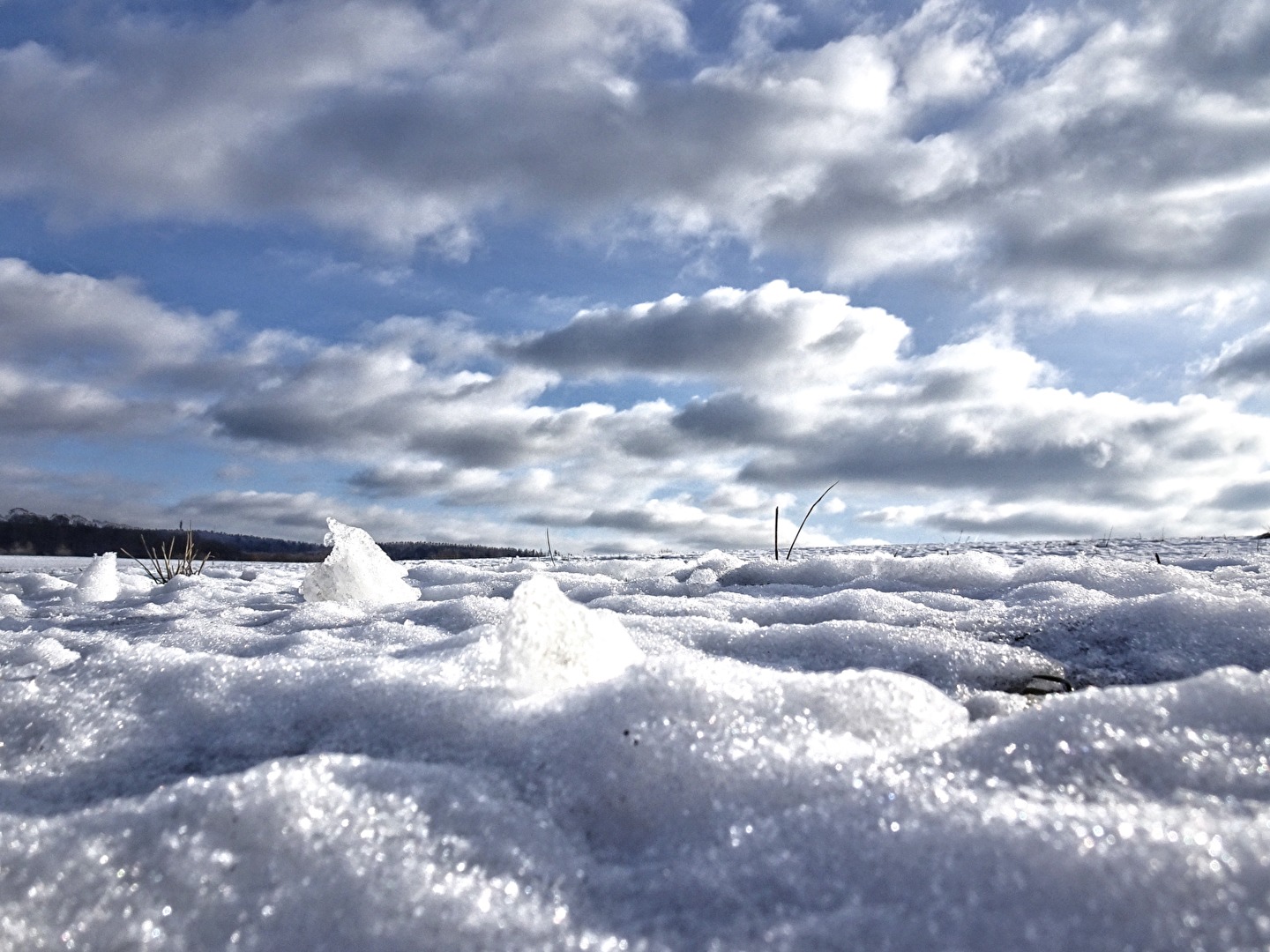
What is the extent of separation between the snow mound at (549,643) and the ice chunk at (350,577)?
1.88 metres

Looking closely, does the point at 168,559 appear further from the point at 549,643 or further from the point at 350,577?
the point at 549,643

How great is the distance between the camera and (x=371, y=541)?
3.60 m

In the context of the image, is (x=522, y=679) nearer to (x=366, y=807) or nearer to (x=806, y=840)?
(x=366, y=807)

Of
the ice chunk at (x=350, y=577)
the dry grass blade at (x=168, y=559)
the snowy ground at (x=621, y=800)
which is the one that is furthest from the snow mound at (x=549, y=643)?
the dry grass blade at (x=168, y=559)

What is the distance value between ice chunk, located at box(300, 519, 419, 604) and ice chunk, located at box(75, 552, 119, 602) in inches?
48.8

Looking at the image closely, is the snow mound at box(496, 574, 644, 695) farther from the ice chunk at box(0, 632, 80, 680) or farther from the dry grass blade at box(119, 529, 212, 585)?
the dry grass blade at box(119, 529, 212, 585)

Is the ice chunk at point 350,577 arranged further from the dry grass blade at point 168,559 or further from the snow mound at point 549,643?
the dry grass blade at point 168,559

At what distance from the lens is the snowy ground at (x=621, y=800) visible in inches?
34.5

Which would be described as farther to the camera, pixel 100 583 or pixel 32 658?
pixel 100 583

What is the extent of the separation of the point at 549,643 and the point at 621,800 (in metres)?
0.51

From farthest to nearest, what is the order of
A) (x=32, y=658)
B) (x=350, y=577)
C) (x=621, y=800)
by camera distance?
(x=350, y=577)
(x=32, y=658)
(x=621, y=800)

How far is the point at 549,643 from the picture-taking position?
5.32 ft

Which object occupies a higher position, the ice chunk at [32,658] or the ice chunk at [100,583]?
the ice chunk at [100,583]

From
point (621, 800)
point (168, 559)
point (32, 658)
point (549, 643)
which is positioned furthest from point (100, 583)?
point (621, 800)
